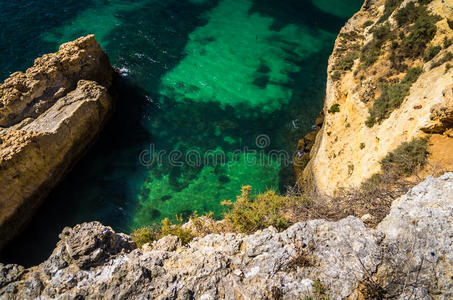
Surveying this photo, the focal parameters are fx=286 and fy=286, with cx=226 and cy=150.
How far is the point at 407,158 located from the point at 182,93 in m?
15.5

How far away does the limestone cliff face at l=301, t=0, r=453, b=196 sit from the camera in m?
9.77

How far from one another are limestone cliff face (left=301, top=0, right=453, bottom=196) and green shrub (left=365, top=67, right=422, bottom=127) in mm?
173

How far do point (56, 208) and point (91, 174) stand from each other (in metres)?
2.47

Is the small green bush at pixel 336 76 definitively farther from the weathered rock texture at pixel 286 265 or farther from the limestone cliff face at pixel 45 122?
the limestone cliff face at pixel 45 122

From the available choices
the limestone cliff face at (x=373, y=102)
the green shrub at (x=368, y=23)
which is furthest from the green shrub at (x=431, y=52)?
the green shrub at (x=368, y=23)

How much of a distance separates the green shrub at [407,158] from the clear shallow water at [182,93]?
7118 mm

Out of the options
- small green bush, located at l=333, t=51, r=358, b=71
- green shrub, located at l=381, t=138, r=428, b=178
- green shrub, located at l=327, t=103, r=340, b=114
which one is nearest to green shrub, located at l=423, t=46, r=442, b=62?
small green bush, located at l=333, t=51, r=358, b=71

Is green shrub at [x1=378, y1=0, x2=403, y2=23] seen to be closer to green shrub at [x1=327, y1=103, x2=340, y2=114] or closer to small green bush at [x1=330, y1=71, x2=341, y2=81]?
small green bush at [x1=330, y1=71, x2=341, y2=81]

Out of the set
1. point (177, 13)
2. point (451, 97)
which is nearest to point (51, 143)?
point (451, 97)

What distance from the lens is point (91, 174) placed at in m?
16.4

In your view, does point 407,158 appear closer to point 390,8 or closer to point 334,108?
point 334,108

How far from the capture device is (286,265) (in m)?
6.55

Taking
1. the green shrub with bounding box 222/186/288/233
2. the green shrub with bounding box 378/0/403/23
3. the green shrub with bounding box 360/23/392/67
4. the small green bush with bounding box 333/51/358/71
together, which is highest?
the green shrub with bounding box 378/0/403/23

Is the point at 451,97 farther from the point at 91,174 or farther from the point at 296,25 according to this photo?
the point at 296,25
